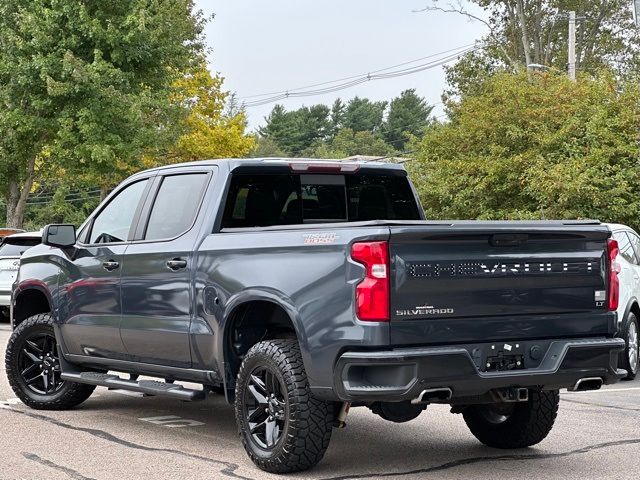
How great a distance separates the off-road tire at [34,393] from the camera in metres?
9.29

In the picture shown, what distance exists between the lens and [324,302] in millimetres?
6387

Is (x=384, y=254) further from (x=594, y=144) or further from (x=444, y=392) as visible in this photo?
(x=594, y=144)

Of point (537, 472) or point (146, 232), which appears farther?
point (146, 232)

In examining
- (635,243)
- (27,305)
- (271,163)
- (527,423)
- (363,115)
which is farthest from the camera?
(363,115)

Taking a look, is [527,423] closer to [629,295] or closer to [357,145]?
[629,295]

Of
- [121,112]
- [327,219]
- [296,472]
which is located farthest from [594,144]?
[296,472]

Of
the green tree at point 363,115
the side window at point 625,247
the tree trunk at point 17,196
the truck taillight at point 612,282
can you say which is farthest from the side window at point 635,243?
the green tree at point 363,115

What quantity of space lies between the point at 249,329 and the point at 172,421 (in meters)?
1.85

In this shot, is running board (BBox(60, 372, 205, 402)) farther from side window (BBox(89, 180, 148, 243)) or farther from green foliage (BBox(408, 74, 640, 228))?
green foliage (BBox(408, 74, 640, 228))

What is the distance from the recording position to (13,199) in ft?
118

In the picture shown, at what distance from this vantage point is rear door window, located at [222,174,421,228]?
790 cm

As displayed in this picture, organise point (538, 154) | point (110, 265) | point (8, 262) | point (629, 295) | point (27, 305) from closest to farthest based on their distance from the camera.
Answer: point (110, 265) → point (27, 305) → point (629, 295) → point (8, 262) → point (538, 154)

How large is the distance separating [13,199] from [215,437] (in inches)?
1162

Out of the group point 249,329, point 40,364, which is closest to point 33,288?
point 40,364
